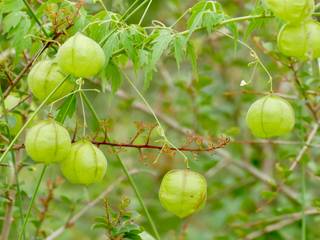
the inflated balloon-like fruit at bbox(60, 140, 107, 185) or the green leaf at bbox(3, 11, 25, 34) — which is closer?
the inflated balloon-like fruit at bbox(60, 140, 107, 185)

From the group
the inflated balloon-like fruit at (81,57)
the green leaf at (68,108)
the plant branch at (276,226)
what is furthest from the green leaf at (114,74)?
the plant branch at (276,226)

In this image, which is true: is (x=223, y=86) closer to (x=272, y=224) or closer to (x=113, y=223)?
(x=272, y=224)

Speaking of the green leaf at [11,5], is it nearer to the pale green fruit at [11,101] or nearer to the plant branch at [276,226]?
the pale green fruit at [11,101]

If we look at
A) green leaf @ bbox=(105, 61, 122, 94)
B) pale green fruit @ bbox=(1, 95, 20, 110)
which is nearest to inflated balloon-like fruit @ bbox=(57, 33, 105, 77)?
green leaf @ bbox=(105, 61, 122, 94)

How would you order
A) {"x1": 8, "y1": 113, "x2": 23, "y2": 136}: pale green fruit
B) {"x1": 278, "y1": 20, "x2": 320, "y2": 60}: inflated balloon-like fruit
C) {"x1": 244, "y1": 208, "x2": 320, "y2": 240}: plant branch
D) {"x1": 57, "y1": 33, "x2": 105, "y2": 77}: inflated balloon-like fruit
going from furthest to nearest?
1. {"x1": 244, "y1": 208, "x2": 320, "y2": 240}: plant branch
2. {"x1": 8, "y1": 113, "x2": 23, "y2": 136}: pale green fruit
3. {"x1": 278, "y1": 20, "x2": 320, "y2": 60}: inflated balloon-like fruit
4. {"x1": 57, "y1": 33, "x2": 105, "y2": 77}: inflated balloon-like fruit

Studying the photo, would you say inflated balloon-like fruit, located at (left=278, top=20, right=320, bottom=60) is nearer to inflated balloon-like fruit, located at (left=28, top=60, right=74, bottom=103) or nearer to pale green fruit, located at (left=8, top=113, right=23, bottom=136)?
inflated balloon-like fruit, located at (left=28, top=60, right=74, bottom=103)

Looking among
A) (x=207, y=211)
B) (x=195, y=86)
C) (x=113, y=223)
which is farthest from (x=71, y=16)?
(x=207, y=211)

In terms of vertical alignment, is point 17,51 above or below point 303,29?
above
